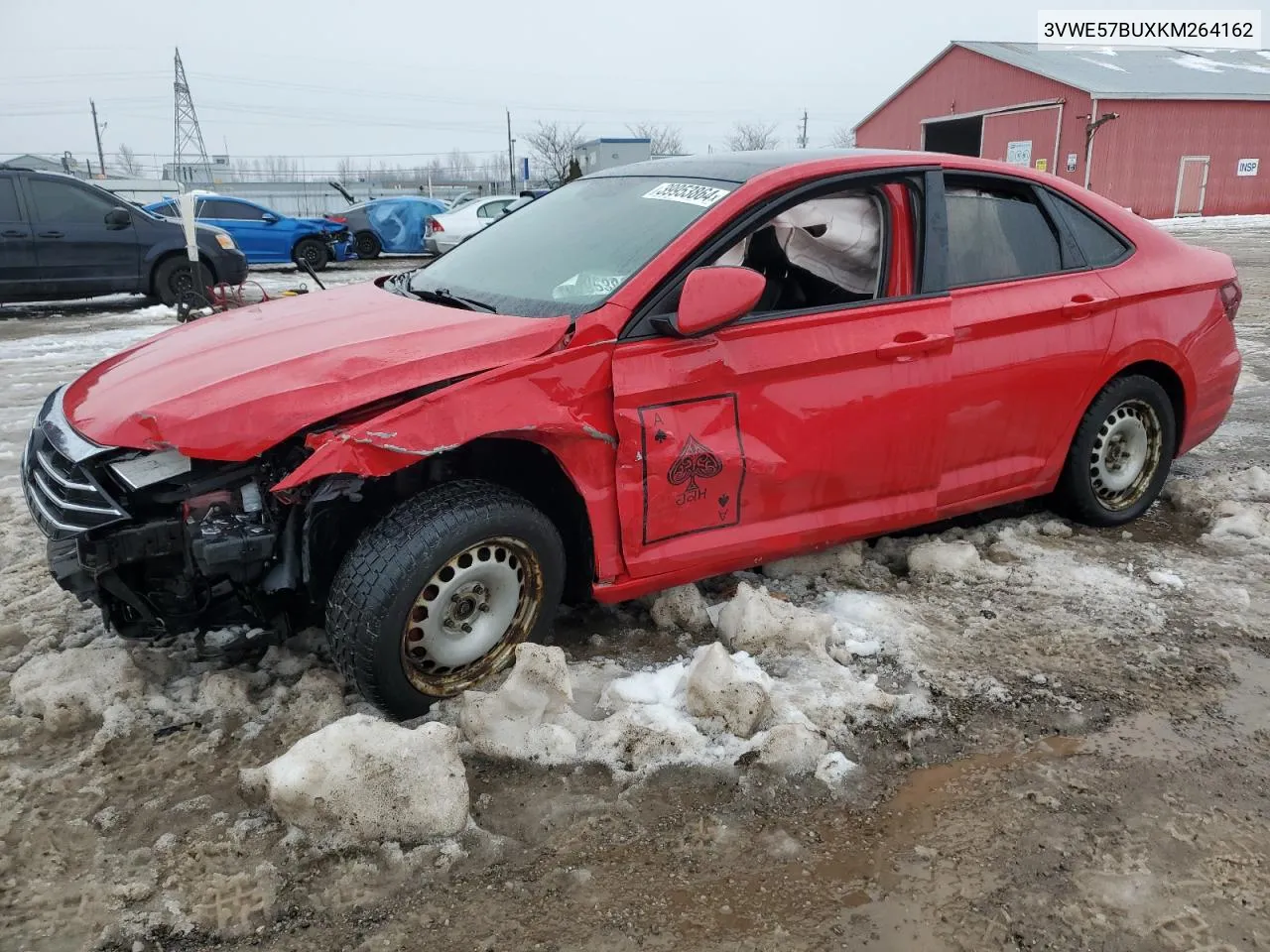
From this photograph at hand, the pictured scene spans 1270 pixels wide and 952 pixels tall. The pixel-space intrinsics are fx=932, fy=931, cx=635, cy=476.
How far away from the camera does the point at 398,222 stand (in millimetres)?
18562

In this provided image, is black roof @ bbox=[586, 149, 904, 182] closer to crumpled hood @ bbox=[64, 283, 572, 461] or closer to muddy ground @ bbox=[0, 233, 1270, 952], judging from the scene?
crumpled hood @ bbox=[64, 283, 572, 461]

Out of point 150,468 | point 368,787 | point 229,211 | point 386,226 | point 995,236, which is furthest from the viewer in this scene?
point 386,226

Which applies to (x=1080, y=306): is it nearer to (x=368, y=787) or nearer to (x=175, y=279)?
(x=368, y=787)

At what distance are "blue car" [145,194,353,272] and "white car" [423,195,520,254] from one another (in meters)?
1.91

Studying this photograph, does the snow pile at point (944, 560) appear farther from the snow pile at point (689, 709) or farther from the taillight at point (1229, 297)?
the taillight at point (1229, 297)

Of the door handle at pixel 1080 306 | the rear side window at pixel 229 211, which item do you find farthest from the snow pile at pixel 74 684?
the rear side window at pixel 229 211

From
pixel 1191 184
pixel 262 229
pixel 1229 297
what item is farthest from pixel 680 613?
pixel 1191 184

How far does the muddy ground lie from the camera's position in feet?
6.68

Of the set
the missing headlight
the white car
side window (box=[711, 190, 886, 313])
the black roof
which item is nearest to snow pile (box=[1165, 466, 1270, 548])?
side window (box=[711, 190, 886, 313])

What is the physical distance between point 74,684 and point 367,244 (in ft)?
55.6

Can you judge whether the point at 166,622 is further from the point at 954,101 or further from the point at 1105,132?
the point at 954,101

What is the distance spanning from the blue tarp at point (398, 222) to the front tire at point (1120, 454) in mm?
16596

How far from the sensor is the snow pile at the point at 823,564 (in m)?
3.76

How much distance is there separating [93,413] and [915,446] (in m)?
2.72
